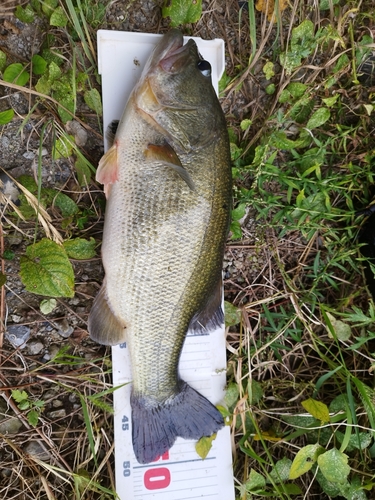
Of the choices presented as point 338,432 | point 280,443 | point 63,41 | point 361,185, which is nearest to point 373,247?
point 361,185

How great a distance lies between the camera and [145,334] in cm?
211

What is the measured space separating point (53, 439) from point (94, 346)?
1.74ft

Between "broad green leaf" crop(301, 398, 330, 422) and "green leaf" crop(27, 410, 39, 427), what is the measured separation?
147 centimetres

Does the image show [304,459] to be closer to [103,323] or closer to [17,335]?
[103,323]

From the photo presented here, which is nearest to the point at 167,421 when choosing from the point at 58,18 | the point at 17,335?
the point at 17,335

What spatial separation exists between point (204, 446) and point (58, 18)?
2.41m

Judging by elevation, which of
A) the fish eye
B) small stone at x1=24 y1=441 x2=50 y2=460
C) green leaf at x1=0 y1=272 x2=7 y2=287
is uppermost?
the fish eye

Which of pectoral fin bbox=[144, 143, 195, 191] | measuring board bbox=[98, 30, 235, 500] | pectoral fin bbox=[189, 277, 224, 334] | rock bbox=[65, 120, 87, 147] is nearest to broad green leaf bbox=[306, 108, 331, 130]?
measuring board bbox=[98, 30, 235, 500]

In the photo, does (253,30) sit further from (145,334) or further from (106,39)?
(145,334)

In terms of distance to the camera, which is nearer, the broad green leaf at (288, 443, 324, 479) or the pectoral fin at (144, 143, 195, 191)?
the pectoral fin at (144, 143, 195, 191)

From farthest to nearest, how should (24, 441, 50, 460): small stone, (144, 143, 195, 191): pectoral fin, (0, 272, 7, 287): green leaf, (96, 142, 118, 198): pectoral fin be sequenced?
(24, 441, 50, 460): small stone, (0, 272, 7, 287): green leaf, (96, 142, 118, 198): pectoral fin, (144, 143, 195, 191): pectoral fin

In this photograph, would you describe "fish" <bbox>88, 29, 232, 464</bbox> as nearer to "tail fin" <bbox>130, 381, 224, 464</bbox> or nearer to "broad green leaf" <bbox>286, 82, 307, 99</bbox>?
"tail fin" <bbox>130, 381, 224, 464</bbox>

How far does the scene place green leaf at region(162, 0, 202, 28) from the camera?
Result: 7.52 feet

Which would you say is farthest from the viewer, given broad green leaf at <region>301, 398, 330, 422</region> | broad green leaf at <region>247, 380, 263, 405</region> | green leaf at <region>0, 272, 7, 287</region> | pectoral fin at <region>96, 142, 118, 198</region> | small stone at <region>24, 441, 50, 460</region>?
broad green leaf at <region>247, 380, 263, 405</region>
